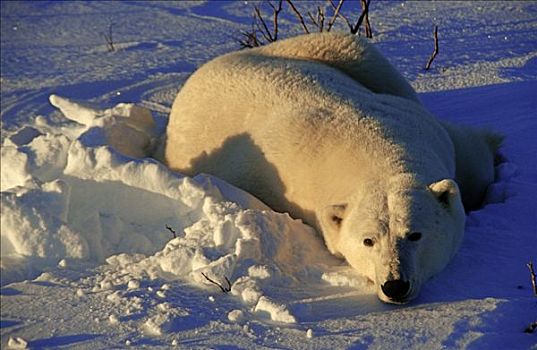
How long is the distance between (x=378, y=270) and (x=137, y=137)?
2.58m

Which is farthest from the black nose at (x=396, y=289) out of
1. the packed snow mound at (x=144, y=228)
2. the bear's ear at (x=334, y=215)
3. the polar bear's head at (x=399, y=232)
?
the bear's ear at (x=334, y=215)

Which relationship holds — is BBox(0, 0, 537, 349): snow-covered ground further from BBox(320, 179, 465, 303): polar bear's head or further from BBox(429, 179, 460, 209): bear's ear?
BBox(429, 179, 460, 209): bear's ear

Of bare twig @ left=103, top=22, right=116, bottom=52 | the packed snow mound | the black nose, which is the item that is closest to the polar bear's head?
the black nose

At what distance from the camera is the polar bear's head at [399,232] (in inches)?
129

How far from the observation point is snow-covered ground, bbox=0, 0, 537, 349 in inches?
121

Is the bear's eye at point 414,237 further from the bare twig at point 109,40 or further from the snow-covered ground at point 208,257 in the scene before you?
the bare twig at point 109,40

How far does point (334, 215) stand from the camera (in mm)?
3631

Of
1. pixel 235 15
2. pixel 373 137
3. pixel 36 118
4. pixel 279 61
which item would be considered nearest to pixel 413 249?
pixel 373 137

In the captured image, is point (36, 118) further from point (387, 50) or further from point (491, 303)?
point (491, 303)

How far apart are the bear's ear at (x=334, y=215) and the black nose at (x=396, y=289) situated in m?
0.47

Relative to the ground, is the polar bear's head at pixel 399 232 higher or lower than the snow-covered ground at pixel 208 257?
higher

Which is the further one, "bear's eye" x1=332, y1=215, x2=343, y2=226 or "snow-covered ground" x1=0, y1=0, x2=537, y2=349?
"bear's eye" x1=332, y1=215, x2=343, y2=226

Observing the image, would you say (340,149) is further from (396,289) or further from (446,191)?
(396,289)

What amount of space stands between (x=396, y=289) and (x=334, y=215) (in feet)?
1.70
